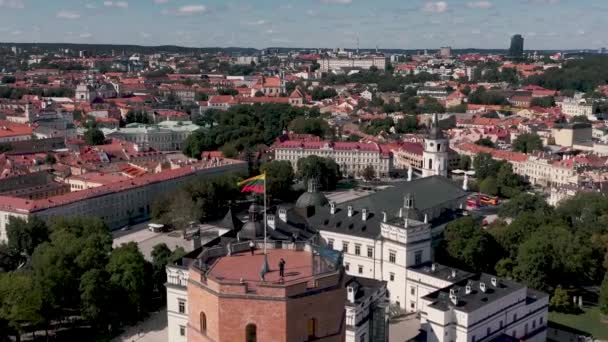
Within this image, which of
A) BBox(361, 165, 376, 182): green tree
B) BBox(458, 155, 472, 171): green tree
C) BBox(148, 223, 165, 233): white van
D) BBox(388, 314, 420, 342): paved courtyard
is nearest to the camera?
BBox(388, 314, 420, 342): paved courtyard

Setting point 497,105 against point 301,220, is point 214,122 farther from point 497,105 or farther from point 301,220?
point 301,220

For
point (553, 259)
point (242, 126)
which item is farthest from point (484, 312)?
point (242, 126)

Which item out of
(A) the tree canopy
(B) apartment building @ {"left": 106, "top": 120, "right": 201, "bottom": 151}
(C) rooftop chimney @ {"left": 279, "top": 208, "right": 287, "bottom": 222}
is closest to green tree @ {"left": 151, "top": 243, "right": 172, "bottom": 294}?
(C) rooftop chimney @ {"left": 279, "top": 208, "right": 287, "bottom": 222}

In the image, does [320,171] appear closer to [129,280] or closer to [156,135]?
[156,135]

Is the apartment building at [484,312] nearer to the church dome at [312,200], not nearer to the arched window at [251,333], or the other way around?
the church dome at [312,200]

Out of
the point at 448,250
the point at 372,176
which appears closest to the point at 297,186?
the point at 372,176

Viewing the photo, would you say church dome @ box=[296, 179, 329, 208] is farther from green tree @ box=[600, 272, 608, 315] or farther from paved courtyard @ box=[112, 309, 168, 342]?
green tree @ box=[600, 272, 608, 315]
